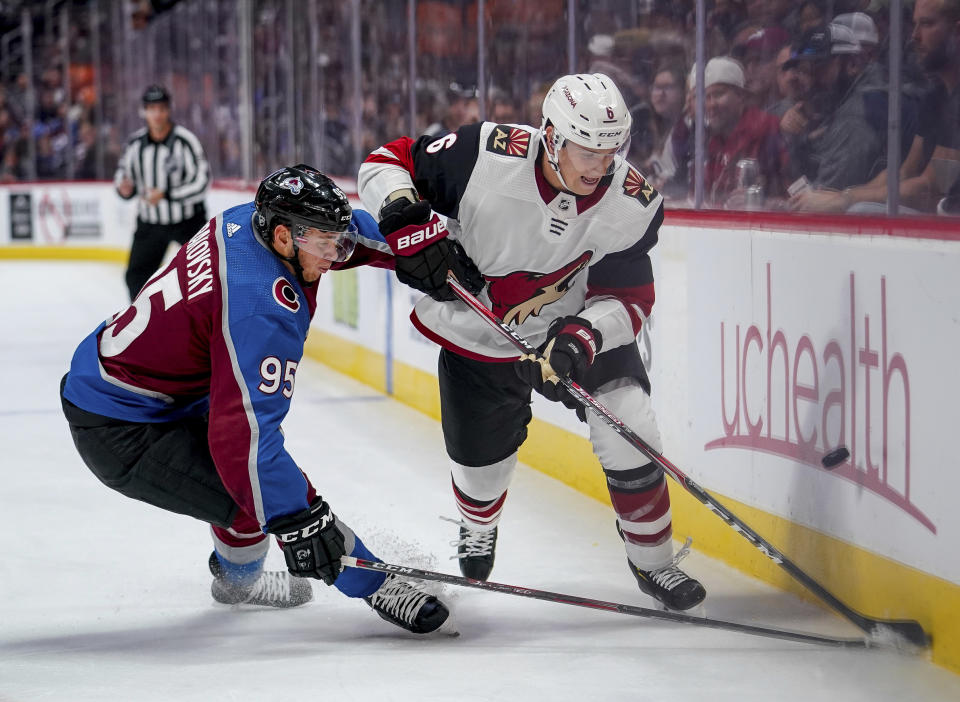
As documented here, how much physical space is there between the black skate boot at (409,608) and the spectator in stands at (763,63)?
1.58m

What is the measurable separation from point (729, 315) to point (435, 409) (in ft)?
7.36

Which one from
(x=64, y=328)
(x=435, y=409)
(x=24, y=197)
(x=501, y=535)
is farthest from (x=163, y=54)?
(x=501, y=535)

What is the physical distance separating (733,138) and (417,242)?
1.25 metres

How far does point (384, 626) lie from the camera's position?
2.76 meters

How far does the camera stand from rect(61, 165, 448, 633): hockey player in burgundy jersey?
Answer: 2.36 metres

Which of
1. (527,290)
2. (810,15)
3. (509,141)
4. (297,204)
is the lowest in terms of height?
(527,290)

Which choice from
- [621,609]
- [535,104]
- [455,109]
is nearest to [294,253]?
[621,609]

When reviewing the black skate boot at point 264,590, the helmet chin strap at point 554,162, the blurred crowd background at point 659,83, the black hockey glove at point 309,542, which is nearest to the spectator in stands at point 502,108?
the blurred crowd background at point 659,83

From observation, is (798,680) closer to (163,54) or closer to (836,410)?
(836,410)

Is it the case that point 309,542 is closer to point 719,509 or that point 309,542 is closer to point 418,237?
point 418,237

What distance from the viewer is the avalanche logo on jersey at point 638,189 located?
9.21 ft

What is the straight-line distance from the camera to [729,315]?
3361 millimetres

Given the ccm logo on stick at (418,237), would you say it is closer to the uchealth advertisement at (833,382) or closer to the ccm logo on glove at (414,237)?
the ccm logo on glove at (414,237)

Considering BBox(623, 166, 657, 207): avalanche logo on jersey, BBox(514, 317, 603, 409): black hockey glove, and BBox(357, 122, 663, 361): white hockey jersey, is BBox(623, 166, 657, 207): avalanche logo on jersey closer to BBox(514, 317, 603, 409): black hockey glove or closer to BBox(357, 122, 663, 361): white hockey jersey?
BBox(357, 122, 663, 361): white hockey jersey
